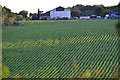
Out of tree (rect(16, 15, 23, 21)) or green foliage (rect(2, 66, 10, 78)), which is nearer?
green foliage (rect(2, 66, 10, 78))

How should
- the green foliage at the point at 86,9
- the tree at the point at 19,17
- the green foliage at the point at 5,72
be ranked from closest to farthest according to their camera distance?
the green foliage at the point at 5,72, the green foliage at the point at 86,9, the tree at the point at 19,17

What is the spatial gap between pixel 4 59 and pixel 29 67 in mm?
926

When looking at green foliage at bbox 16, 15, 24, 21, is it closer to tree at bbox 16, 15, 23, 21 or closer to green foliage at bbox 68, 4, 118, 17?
tree at bbox 16, 15, 23, 21

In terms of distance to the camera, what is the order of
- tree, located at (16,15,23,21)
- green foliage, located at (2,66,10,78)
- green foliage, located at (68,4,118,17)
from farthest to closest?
tree, located at (16,15,23,21) → green foliage, located at (68,4,118,17) → green foliage, located at (2,66,10,78)

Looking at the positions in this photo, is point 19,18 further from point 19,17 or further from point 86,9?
point 86,9

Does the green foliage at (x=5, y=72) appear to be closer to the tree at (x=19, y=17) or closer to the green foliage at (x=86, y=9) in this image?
the green foliage at (x=86, y=9)

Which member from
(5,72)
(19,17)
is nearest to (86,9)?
(5,72)

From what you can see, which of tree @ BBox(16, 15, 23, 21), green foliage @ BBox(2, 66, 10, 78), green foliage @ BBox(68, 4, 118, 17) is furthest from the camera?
tree @ BBox(16, 15, 23, 21)

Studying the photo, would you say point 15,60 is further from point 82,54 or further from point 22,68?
point 82,54

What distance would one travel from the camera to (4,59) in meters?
3.91

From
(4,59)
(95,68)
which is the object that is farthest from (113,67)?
(4,59)

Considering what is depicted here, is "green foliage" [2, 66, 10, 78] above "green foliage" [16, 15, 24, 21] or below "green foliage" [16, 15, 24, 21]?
below

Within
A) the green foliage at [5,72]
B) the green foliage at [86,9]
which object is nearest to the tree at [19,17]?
the green foliage at [86,9]

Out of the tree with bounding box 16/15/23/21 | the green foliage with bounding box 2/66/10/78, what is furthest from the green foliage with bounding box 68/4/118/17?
the tree with bounding box 16/15/23/21
